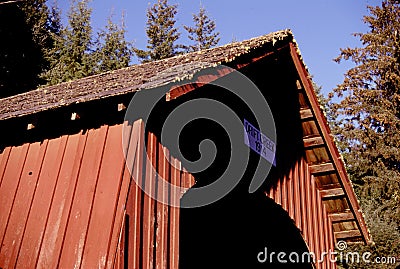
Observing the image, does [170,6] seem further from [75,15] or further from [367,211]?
[367,211]

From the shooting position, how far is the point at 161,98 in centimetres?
559

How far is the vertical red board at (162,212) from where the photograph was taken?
222 inches

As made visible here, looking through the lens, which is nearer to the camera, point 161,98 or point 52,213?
point 161,98

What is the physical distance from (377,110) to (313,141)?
1854cm

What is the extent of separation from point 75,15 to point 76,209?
33.4 m

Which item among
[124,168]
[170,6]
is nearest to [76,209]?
[124,168]

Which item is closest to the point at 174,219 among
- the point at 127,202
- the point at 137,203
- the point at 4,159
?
the point at 137,203

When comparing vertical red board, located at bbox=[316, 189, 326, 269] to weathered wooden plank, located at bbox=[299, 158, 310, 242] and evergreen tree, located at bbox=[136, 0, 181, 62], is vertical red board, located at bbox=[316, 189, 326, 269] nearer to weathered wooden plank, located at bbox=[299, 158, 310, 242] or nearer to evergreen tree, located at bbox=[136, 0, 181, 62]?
weathered wooden plank, located at bbox=[299, 158, 310, 242]

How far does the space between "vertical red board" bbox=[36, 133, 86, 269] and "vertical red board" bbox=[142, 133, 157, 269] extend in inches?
39.0

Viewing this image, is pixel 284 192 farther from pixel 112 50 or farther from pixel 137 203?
pixel 112 50

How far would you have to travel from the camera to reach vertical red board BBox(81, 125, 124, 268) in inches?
207

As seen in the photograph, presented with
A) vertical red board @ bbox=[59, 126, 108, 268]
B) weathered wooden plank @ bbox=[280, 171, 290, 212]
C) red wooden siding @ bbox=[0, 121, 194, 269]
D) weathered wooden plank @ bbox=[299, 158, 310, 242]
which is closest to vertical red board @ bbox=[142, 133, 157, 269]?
red wooden siding @ bbox=[0, 121, 194, 269]

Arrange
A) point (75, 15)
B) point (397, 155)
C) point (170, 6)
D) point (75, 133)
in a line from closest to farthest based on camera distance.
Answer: point (75, 133) < point (397, 155) < point (75, 15) < point (170, 6)

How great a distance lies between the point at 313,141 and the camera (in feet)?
30.8
